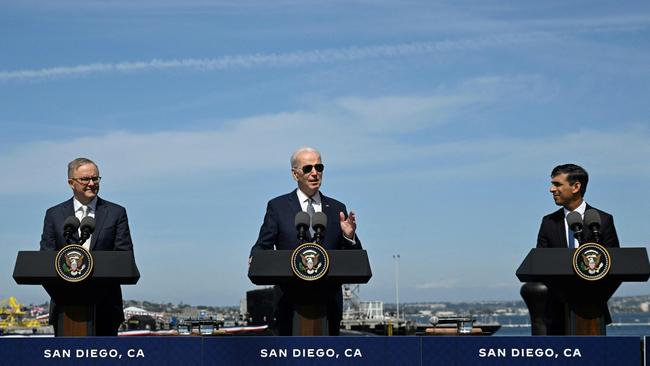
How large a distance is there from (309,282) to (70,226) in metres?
2.59

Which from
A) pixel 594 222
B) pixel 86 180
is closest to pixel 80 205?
Result: pixel 86 180

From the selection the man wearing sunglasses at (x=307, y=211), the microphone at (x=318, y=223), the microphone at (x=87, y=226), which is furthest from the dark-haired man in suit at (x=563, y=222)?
the microphone at (x=87, y=226)

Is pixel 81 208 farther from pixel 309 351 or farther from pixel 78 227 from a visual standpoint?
pixel 309 351

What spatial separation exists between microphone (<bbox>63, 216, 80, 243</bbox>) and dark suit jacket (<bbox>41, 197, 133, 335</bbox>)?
23.6 inches

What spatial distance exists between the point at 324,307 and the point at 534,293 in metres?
2.87

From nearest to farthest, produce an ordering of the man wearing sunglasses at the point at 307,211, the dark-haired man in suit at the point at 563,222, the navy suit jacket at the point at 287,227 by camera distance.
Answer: the man wearing sunglasses at the point at 307,211 < the dark-haired man in suit at the point at 563,222 < the navy suit jacket at the point at 287,227

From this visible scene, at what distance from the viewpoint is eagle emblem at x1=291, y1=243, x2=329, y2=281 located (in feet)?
34.7

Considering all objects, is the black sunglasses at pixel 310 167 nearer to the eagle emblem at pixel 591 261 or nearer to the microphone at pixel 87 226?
the microphone at pixel 87 226

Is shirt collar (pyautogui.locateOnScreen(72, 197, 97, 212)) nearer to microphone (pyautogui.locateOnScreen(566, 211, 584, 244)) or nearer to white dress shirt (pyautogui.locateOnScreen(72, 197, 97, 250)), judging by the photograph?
white dress shirt (pyautogui.locateOnScreen(72, 197, 97, 250))

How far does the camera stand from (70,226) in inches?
428

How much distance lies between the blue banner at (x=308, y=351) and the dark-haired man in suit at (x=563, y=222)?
1403 millimetres

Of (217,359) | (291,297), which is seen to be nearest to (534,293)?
(291,297)

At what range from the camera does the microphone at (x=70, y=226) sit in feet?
35.6

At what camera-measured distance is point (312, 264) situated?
34.7 ft
